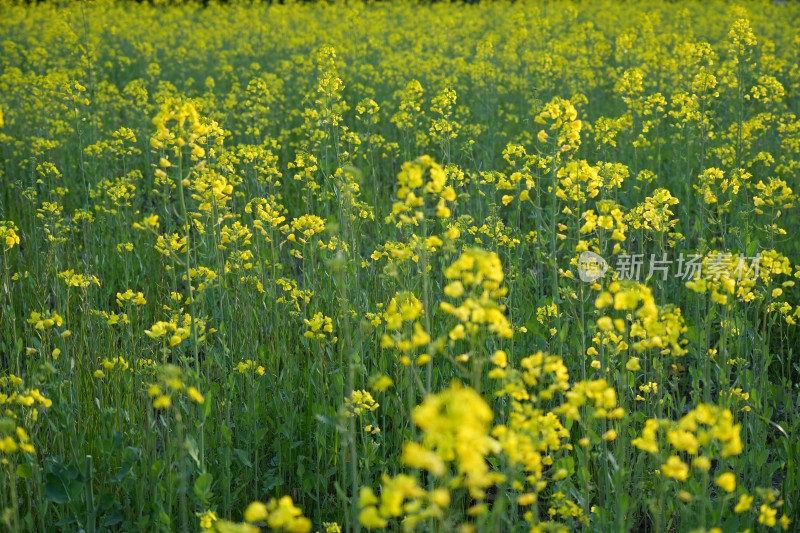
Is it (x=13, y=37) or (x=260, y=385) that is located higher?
(x=13, y=37)

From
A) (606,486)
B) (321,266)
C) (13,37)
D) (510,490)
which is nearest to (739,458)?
(606,486)

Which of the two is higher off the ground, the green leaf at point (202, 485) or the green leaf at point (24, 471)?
the green leaf at point (202, 485)

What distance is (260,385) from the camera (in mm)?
3961

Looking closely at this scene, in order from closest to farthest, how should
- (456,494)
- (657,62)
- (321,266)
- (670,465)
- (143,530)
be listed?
(670,465) → (143,530) → (456,494) → (321,266) → (657,62)

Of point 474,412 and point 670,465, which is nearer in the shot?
point 474,412

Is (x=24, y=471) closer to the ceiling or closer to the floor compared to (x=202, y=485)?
closer to the floor

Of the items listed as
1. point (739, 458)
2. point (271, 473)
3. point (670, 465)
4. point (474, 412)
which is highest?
point (474, 412)

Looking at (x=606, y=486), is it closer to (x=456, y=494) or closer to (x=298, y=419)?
(x=456, y=494)

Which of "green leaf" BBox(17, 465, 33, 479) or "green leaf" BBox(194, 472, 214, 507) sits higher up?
"green leaf" BBox(194, 472, 214, 507)

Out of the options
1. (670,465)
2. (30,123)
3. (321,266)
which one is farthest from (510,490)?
(30,123)

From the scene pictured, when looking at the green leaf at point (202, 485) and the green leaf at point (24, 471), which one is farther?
the green leaf at point (24, 471)

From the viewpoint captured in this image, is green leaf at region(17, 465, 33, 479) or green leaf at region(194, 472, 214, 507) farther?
green leaf at region(17, 465, 33, 479)

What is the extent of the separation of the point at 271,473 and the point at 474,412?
2105 mm

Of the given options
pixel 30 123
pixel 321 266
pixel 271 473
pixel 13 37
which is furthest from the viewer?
pixel 13 37
